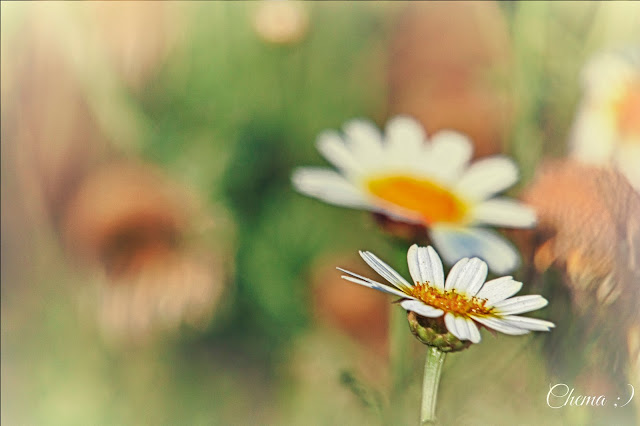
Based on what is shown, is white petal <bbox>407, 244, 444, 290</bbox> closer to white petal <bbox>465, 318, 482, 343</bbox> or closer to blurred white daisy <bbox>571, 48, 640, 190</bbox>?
white petal <bbox>465, 318, 482, 343</bbox>

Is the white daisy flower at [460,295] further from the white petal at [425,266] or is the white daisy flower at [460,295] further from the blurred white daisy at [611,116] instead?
the blurred white daisy at [611,116]

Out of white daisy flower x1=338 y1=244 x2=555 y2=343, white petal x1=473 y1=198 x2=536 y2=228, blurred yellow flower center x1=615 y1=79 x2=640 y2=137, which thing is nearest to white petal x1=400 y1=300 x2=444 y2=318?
white daisy flower x1=338 y1=244 x2=555 y2=343

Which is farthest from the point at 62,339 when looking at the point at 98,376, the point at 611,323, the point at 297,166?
the point at 611,323

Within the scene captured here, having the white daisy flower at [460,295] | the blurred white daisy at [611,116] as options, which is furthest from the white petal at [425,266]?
the blurred white daisy at [611,116]

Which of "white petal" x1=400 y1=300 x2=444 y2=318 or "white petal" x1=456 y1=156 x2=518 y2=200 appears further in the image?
"white petal" x1=456 y1=156 x2=518 y2=200

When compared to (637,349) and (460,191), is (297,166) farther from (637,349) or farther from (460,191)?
(637,349)

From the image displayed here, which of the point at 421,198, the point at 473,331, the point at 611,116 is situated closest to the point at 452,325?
the point at 473,331

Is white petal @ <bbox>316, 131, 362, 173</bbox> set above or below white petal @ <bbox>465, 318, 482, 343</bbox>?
above

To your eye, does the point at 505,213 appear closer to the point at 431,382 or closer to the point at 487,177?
the point at 487,177
